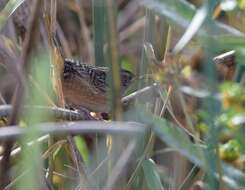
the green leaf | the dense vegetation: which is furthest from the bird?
the green leaf

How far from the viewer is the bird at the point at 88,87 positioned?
1.63 m

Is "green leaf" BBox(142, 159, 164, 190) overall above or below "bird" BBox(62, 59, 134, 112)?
below

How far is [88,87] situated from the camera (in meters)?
1.69

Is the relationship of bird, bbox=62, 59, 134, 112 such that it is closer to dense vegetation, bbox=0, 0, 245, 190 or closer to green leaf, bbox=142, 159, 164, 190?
dense vegetation, bbox=0, 0, 245, 190

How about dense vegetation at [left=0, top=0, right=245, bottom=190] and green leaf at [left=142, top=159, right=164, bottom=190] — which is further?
green leaf at [left=142, top=159, right=164, bottom=190]

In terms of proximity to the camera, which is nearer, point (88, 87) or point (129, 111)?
point (129, 111)

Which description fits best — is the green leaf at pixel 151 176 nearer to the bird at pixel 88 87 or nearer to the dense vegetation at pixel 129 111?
the dense vegetation at pixel 129 111

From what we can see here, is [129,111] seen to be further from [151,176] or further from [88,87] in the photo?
[88,87]

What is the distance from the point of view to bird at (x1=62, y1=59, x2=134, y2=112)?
1634 millimetres

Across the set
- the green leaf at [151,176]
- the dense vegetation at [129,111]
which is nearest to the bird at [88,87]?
the dense vegetation at [129,111]

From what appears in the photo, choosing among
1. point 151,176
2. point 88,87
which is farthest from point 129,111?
point 88,87

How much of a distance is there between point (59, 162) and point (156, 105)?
36 centimetres

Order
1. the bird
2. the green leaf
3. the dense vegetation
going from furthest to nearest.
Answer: the bird, the green leaf, the dense vegetation

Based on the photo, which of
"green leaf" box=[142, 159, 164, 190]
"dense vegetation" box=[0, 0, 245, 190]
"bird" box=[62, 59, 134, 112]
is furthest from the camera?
"bird" box=[62, 59, 134, 112]
